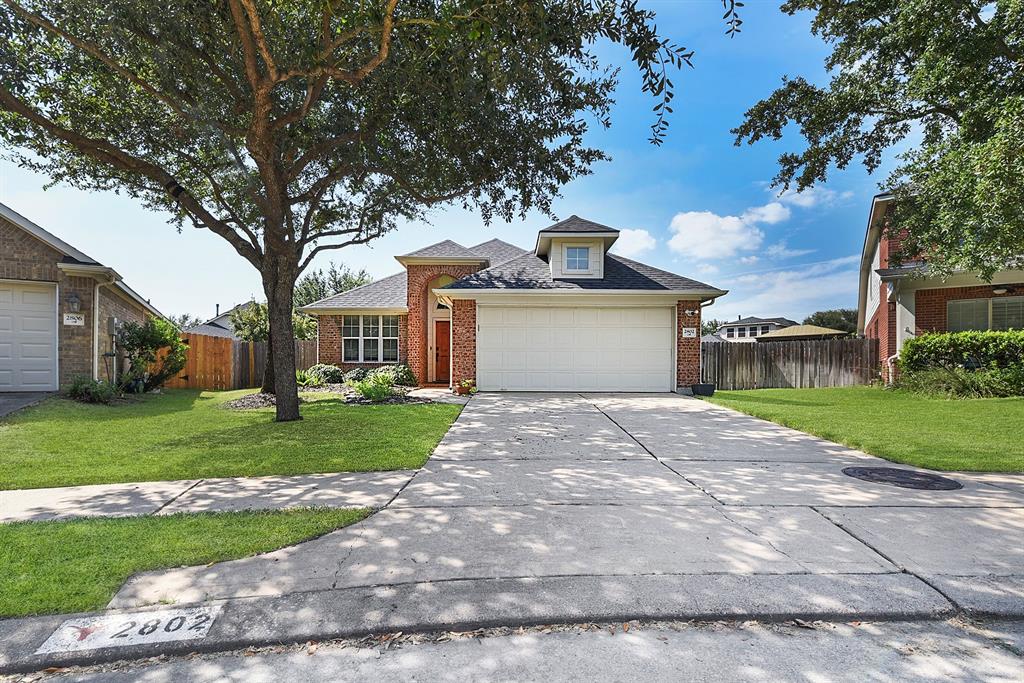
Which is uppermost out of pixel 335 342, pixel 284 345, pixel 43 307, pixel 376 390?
pixel 43 307

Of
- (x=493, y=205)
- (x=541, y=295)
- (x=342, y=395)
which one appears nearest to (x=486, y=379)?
(x=541, y=295)

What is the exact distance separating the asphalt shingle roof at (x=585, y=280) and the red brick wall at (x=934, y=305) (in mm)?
6589

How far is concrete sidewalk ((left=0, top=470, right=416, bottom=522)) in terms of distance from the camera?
3943mm

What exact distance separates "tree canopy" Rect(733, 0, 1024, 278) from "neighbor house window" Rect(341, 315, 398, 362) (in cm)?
1237

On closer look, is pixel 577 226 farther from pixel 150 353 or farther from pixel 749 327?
pixel 749 327

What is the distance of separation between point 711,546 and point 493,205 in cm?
830

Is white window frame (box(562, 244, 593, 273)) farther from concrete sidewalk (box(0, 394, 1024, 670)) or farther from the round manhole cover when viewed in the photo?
the round manhole cover

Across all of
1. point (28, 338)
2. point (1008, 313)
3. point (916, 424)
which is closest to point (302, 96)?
point (28, 338)

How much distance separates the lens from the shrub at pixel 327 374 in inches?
638

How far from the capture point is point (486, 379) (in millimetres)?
13281

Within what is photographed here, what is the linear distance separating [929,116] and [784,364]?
8.06 metres

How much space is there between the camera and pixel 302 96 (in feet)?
32.3

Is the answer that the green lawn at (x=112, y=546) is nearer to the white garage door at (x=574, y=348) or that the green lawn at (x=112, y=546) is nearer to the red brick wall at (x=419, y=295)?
the white garage door at (x=574, y=348)

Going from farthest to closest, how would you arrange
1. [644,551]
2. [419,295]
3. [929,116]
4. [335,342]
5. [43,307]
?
[335,342]
[419,295]
[929,116]
[43,307]
[644,551]
